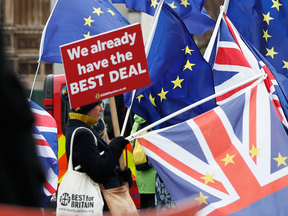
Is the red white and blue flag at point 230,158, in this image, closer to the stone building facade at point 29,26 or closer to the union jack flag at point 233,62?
the union jack flag at point 233,62

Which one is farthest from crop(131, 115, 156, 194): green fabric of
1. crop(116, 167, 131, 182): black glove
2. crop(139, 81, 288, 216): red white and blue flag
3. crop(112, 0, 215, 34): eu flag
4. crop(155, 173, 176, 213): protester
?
crop(116, 167, 131, 182): black glove

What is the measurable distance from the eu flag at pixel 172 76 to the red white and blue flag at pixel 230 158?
526mm

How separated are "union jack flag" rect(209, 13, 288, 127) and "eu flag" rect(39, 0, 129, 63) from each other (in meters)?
1.22

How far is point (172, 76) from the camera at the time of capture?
3.97 meters

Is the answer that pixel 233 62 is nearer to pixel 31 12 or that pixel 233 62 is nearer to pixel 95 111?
pixel 95 111

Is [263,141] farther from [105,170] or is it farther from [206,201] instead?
[105,170]

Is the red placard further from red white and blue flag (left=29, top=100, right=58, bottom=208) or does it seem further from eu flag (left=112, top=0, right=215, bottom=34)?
eu flag (left=112, top=0, right=215, bottom=34)

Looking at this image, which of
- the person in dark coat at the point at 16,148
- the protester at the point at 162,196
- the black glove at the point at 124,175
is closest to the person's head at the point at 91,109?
the black glove at the point at 124,175

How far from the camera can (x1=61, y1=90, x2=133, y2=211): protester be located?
2.62m

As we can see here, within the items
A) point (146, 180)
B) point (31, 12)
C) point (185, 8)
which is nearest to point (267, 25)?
point (185, 8)

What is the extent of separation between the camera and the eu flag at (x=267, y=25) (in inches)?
180

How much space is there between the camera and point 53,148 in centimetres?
423

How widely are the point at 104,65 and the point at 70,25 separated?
3.95 ft

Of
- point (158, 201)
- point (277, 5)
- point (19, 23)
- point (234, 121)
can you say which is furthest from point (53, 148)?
point (19, 23)
